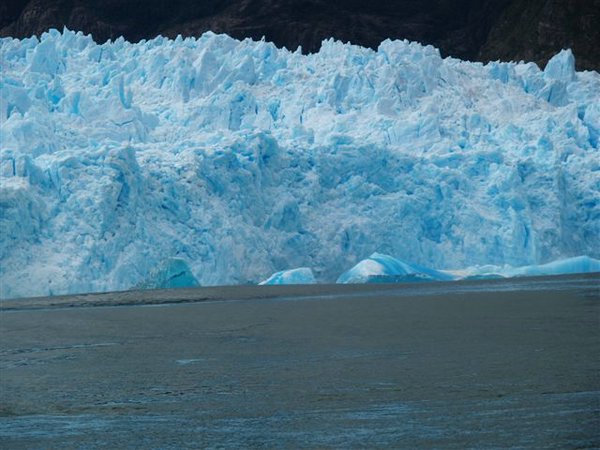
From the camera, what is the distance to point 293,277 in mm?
18781

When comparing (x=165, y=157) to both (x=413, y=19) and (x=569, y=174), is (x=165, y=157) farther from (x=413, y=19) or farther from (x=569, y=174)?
(x=413, y=19)

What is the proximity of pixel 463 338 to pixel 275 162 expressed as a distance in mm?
9568

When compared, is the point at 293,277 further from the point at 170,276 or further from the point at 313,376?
the point at 313,376

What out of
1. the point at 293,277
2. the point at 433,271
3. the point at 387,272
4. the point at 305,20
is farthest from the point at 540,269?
the point at 305,20

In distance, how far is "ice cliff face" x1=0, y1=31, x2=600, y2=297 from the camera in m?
17.8

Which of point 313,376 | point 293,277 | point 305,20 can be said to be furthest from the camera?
point 305,20

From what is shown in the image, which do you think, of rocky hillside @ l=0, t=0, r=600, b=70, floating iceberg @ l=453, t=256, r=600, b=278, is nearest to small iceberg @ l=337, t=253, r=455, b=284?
floating iceberg @ l=453, t=256, r=600, b=278

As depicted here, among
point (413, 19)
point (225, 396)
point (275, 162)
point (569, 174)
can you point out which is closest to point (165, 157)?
point (275, 162)

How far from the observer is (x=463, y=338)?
10930 millimetres

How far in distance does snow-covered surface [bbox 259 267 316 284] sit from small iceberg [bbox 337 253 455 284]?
69cm

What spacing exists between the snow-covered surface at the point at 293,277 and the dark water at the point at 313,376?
114 inches

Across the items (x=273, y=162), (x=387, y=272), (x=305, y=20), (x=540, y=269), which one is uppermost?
(x=305, y=20)

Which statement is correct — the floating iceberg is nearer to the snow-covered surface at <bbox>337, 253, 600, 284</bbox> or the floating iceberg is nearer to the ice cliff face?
the snow-covered surface at <bbox>337, 253, 600, 284</bbox>

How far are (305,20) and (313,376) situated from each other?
36876 mm
